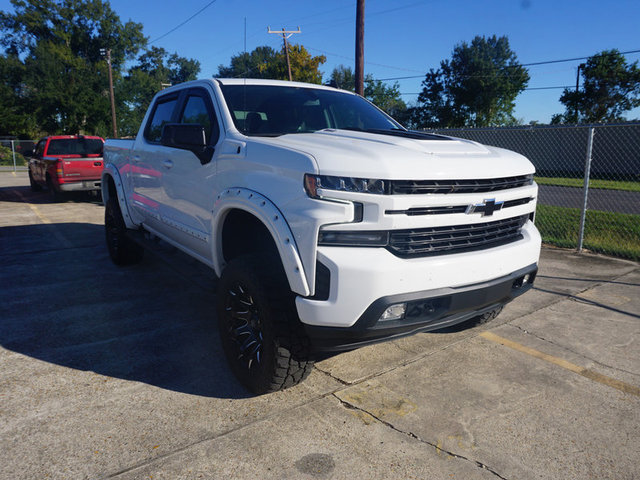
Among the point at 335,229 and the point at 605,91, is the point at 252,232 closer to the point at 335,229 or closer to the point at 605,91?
the point at 335,229

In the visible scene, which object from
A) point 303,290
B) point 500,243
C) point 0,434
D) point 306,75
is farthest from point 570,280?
point 306,75

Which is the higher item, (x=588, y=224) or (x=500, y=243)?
(x=500, y=243)

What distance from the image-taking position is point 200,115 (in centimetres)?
401

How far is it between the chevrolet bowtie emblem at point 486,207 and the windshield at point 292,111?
1.39 m

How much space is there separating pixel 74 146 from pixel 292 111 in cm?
1183

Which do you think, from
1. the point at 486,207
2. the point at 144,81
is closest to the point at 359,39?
the point at 486,207

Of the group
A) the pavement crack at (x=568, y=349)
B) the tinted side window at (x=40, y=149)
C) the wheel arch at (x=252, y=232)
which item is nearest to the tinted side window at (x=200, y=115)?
the wheel arch at (x=252, y=232)

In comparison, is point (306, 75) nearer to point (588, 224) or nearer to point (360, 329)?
point (588, 224)

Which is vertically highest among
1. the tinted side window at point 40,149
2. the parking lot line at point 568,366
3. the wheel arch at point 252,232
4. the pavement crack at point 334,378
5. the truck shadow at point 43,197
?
the tinted side window at point 40,149

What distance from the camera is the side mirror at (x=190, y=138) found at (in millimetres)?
3377

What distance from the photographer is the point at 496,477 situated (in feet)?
7.63

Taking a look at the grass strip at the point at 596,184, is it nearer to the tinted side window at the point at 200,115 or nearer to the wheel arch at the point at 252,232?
the tinted side window at the point at 200,115

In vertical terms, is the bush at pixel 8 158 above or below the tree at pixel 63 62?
below

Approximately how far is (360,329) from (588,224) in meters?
8.19
